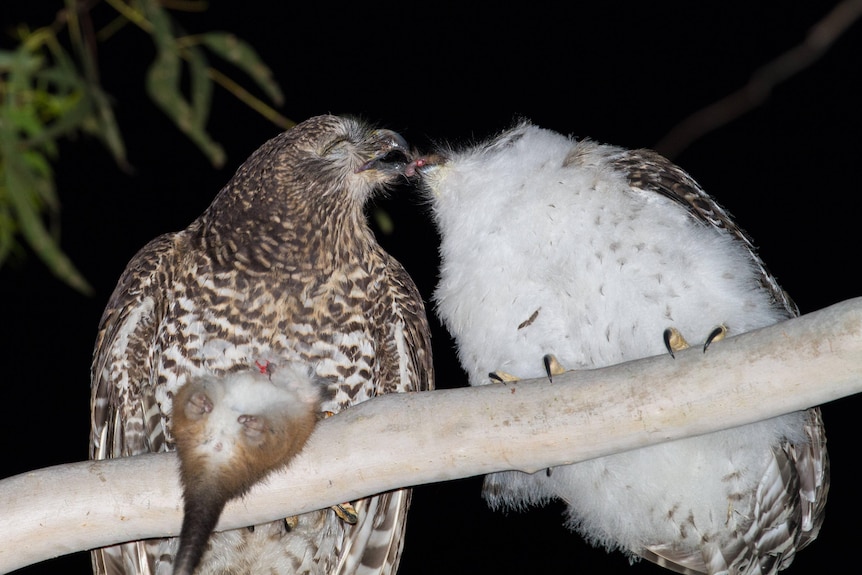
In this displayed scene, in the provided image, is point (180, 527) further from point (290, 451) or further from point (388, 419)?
point (388, 419)

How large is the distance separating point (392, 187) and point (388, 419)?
880mm

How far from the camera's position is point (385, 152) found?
8.16 feet

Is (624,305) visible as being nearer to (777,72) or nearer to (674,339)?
(674,339)

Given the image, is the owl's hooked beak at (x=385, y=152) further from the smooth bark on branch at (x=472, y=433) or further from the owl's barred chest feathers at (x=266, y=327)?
the smooth bark on branch at (x=472, y=433)

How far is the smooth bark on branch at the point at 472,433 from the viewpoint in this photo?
1.68 meters

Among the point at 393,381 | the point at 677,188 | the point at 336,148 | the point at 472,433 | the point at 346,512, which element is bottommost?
the point at 346,512

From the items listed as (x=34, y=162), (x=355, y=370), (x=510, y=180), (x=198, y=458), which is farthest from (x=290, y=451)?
(x=34, y=162)

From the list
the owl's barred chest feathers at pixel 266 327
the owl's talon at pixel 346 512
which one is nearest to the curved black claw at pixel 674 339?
the owl's barred chest feathers at pixel 266 327

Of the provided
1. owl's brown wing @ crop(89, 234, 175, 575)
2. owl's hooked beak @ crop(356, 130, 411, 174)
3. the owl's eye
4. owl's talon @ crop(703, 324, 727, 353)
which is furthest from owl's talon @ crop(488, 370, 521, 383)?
owl's brown wing @ crop(89, 234, 175, 575)

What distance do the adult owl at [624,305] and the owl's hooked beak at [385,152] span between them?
17 centimetres

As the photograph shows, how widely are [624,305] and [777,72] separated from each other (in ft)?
2.70

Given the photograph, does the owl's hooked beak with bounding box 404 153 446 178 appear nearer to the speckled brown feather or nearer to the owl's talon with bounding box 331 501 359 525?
the speckled brown feather

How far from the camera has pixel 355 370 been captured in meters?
2.38

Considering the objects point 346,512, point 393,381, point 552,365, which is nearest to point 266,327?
point 393,381
